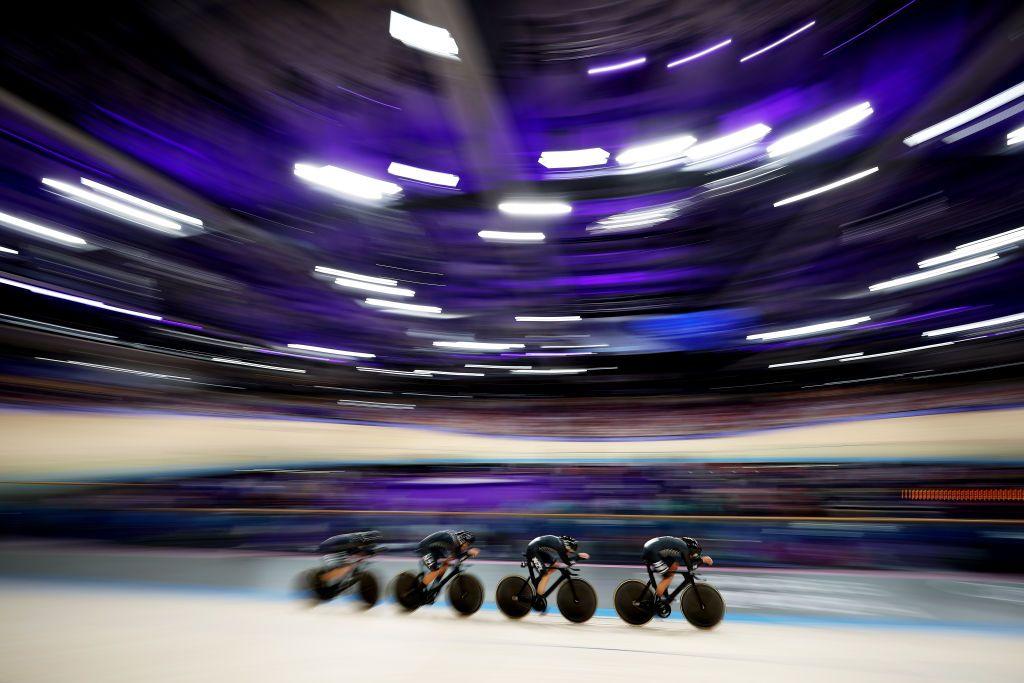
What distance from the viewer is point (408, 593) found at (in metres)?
4.48

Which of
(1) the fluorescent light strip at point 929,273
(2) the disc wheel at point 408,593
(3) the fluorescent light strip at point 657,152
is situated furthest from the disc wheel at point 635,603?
(1) the fluorescent light strip at point 929,273

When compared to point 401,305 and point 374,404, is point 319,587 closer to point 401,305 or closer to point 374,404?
point 401,305

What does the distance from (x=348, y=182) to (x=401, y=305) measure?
4314 millimetres

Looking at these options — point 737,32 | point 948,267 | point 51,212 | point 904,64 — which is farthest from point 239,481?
point 948,267

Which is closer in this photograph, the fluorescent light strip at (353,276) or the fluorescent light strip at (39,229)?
the fluorescent light strip at (39,229)

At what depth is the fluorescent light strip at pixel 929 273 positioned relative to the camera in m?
7.66

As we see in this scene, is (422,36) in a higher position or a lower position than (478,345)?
lower

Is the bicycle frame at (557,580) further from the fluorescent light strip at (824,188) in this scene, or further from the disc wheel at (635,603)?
the fluorescent light strip at (824,188)

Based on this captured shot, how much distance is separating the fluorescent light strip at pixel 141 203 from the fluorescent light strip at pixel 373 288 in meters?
2.42

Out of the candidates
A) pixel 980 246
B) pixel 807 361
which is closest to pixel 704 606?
pixel 980 246

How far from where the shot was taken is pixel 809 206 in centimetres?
593

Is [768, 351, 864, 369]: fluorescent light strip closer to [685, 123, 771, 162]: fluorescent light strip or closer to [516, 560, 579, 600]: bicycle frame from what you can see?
[685, 123, 771, 162]: fluorescent light strip

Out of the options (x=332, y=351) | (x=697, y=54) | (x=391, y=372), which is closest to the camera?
(x=697, y=54)

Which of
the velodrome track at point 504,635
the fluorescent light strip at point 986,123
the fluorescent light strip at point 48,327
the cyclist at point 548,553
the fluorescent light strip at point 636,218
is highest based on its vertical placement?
the fluorescent light strip at point 986,123
